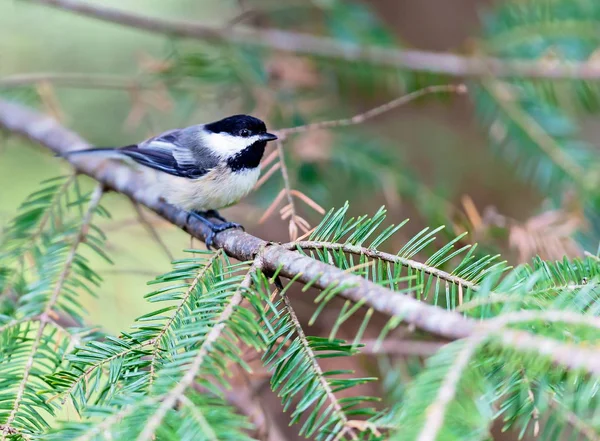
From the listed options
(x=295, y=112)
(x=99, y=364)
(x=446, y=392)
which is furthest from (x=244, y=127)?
(x=446, y=392)

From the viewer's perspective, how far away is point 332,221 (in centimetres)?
118

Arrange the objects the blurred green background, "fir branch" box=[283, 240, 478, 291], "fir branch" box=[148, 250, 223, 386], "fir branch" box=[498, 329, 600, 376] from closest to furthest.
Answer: "fir branch" box=[498, 329, 600, 376] → "fir branch" box=[148, 250, 223, 386] → "fir branch" box=[283, 240, 478, 291] → the blurred green background

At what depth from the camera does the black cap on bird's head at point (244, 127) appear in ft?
6.88

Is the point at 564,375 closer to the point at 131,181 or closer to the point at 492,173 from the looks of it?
the point at 131,181

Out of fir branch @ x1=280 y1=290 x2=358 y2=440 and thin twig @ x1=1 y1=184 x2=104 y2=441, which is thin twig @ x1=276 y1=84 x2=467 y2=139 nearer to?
thin twig @ x1=1 y1=184 x2=104 y2=441

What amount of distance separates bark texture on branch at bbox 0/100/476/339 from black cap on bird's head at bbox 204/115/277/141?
401 mm

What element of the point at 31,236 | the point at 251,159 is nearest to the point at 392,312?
the point at 31,236

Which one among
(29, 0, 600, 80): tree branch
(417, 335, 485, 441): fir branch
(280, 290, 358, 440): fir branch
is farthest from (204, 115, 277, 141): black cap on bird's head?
(417, 335, 485, 441): fir branch

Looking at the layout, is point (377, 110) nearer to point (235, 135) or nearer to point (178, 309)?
point (235, 135)

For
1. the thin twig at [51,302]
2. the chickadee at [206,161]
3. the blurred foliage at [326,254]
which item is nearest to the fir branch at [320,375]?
the blurred foliage at [326,254]

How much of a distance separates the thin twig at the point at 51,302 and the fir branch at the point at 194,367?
32 cm

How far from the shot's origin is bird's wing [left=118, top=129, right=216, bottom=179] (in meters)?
2.21

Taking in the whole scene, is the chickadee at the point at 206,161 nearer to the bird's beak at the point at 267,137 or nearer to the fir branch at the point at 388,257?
the bird's beak at the point at 267,137

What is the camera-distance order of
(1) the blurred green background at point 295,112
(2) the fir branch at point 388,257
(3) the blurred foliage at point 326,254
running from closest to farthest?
(3) the blurred foliage at point 326,254
(2) the fir branch at point 388,257
(1) the blurred green background at point 295,112
